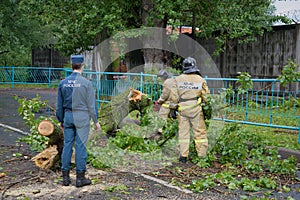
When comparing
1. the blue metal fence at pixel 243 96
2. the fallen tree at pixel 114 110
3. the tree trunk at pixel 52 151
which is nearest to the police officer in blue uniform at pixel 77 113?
the tree trunk at pixel 52 151

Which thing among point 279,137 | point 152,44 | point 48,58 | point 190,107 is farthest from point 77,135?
point 48,58

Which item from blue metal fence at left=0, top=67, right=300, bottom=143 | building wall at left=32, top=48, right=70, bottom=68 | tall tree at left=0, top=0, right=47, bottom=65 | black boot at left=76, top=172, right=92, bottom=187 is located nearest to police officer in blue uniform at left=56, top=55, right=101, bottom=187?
black boot at left=76, top=172, right=92, bottom=187

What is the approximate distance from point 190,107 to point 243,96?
3114 millimetres

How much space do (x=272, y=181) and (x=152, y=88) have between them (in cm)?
592

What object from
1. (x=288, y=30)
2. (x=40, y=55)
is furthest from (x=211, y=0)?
(x=40, y=55)

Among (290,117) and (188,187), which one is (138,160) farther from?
(290,117)

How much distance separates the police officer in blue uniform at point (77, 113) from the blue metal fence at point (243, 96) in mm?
2583

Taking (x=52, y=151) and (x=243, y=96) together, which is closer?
(x=52, y=151)

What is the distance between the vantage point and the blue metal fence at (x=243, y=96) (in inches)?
298

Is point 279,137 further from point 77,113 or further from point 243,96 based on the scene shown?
point 77,113

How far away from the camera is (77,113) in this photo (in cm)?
546

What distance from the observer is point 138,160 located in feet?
22.1

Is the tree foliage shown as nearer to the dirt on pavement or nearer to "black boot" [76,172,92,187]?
the dirt on pavement

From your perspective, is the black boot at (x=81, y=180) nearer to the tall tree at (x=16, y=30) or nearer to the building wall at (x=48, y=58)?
the tall tree at (x=16, y=30)
